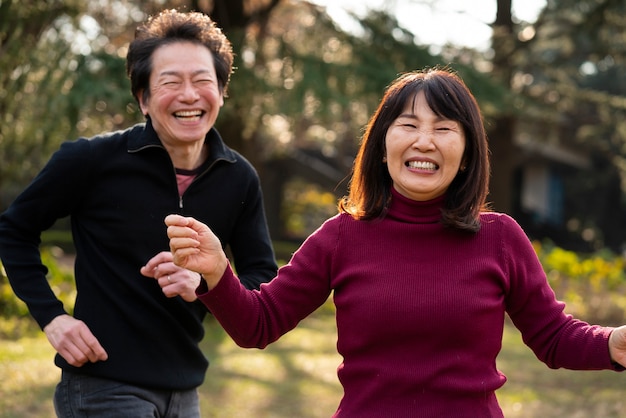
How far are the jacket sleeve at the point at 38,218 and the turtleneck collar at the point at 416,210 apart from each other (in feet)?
3.73

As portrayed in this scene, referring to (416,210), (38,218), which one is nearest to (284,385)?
(38,218)

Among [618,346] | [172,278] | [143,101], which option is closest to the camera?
[618,346]

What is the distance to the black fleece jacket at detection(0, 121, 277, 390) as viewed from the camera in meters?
3.06

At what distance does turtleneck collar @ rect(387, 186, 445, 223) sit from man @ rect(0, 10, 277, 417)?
0.75 metres

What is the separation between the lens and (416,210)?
251cm

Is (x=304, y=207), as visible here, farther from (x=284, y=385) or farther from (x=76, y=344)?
(x=76, y=344)

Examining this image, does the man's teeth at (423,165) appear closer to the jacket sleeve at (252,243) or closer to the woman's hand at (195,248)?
the woman's hand at (195,248)

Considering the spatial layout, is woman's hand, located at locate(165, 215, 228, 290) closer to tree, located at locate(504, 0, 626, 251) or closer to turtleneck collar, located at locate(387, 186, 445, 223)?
turtleneck collar, located at locate(387, 186, 445, 223)

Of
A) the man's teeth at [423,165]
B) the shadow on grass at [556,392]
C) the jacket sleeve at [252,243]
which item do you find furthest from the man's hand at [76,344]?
the shadow on grass at [556,392]

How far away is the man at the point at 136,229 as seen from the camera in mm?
3033

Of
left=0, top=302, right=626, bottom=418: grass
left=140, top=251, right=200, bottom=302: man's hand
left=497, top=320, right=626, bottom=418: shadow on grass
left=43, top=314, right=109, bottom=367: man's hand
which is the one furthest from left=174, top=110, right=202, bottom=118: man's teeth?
left=497, top=320, right=626, bottom=418: shadow on grass

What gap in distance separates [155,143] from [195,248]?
91 centimetres

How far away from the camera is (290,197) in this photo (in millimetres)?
28609

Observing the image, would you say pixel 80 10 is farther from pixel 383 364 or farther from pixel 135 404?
pixel 383 364
